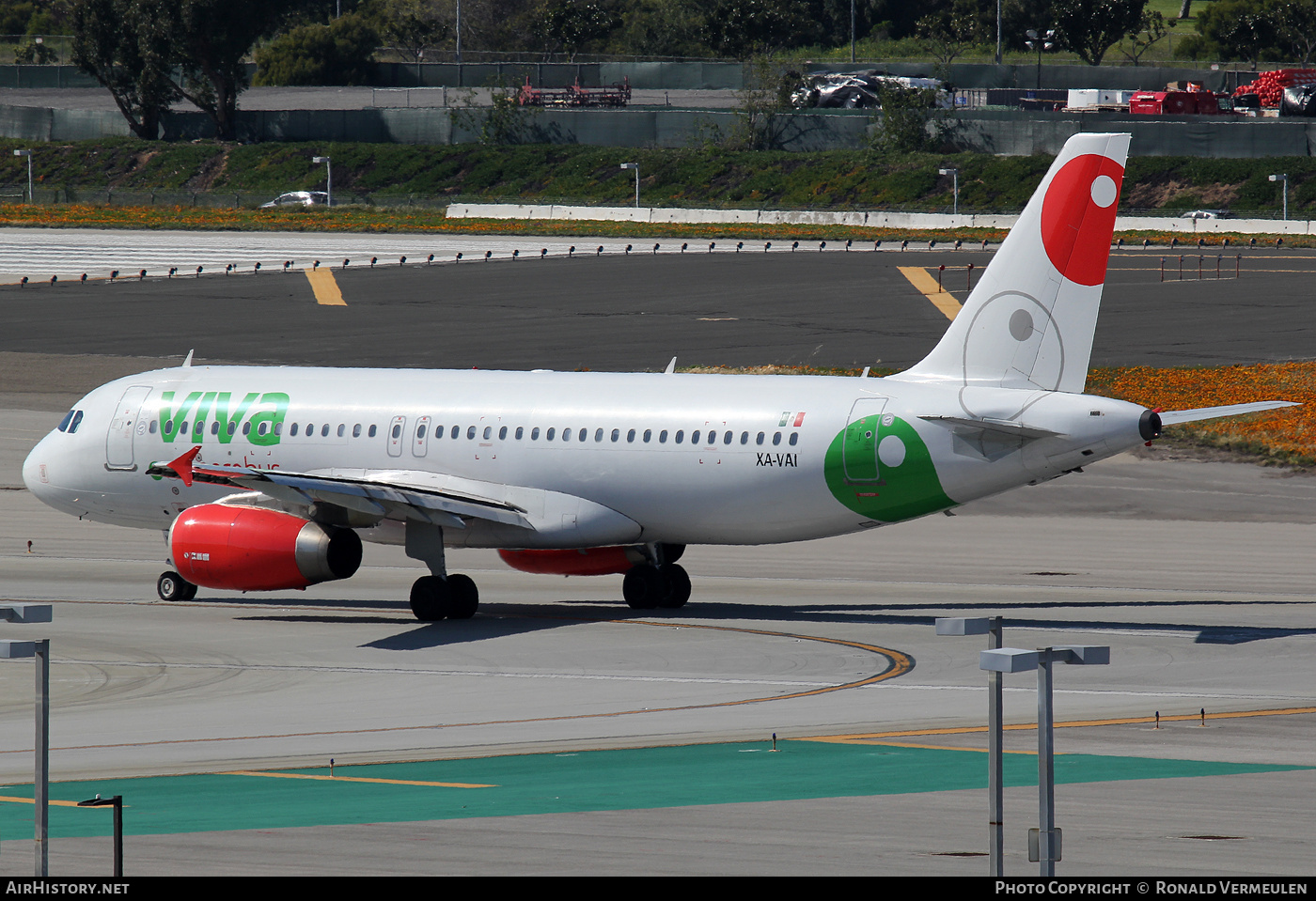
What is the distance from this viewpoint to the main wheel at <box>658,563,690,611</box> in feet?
121

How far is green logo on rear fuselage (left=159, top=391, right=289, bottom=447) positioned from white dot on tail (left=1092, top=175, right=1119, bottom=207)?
16.7 meters

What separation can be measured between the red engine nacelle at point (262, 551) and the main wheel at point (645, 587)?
219 inches

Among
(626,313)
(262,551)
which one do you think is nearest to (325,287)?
(626,313)

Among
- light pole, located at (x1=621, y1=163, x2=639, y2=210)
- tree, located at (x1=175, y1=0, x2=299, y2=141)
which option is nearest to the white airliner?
light pole, located at (x1=621, y1=163, x2=639, y2=210)

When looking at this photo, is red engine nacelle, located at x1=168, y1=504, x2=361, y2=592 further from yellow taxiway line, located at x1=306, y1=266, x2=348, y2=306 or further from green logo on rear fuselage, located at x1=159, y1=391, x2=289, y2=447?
yellow taxiway line, located at x1=306, y1=266, x2=348, y2=306

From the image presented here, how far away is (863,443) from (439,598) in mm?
8834

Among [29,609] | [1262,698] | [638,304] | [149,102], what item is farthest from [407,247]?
[29,609]

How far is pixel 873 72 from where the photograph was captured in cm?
17425

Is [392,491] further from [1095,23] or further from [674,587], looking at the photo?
[1095,23]

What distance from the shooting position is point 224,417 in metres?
38.8

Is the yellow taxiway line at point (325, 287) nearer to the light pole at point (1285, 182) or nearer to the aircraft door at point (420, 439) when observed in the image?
the aircraft door at point (420, 439)

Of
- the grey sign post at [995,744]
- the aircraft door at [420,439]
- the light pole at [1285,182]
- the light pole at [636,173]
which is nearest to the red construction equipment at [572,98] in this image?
the light pole at [636,173]

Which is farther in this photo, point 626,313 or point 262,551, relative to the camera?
point 626,313

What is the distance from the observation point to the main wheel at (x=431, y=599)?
118ft
